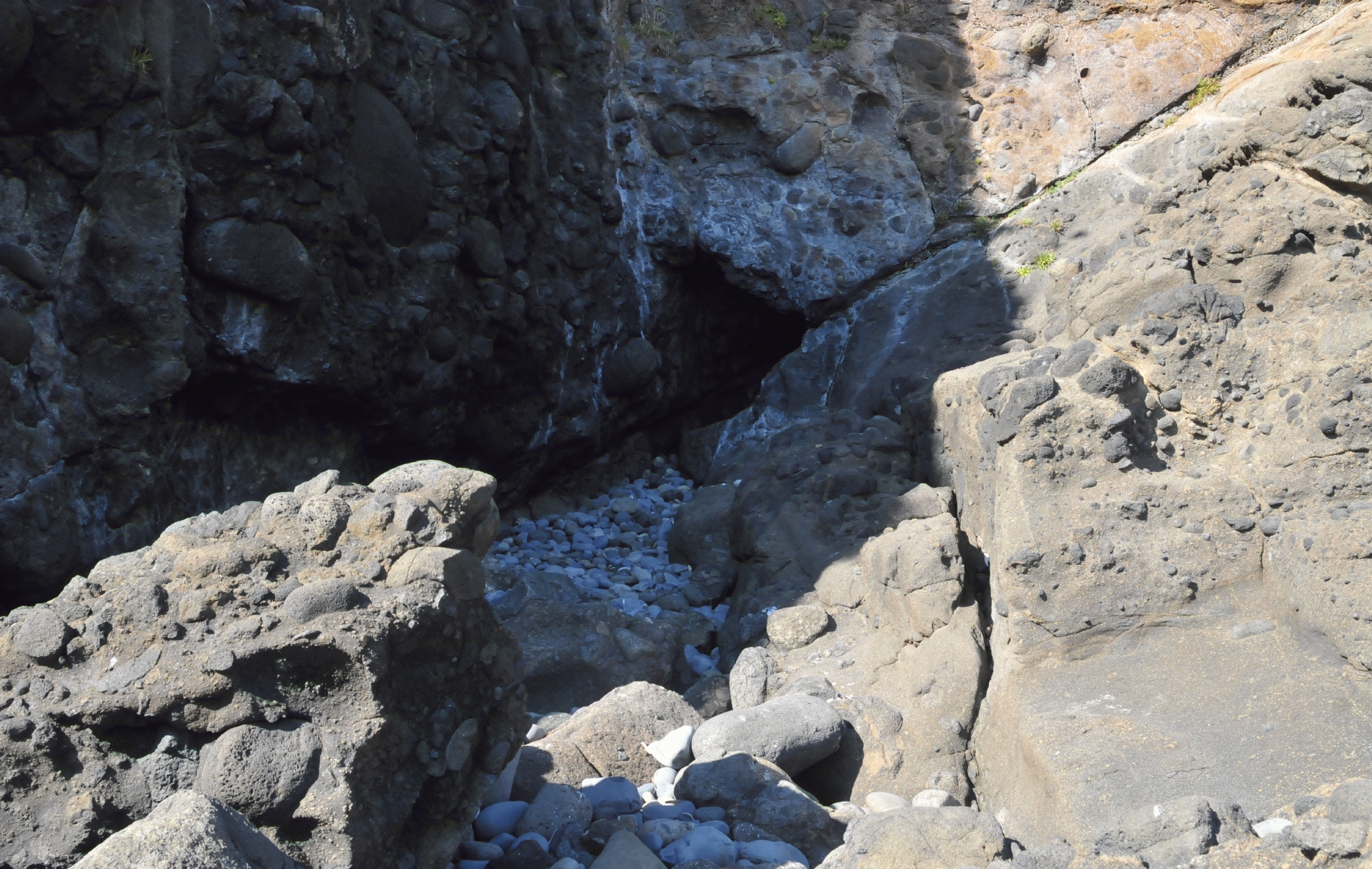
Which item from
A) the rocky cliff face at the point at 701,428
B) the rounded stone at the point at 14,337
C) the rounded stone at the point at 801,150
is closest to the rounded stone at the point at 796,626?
the rocky cliff face at the point at 701,428

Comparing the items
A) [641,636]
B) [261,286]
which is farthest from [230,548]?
[641,636]

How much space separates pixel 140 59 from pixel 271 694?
8.39ft

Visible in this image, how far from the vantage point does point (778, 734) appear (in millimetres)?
3664

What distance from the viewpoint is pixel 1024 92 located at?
23.5 feet

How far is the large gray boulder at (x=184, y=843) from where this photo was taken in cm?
183

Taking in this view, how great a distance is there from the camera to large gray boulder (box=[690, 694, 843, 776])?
359cm

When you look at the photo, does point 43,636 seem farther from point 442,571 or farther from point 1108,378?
point 1108,378

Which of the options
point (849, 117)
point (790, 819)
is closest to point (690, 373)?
point (849, 117)

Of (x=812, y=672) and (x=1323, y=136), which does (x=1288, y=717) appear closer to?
(x=812, y=672)

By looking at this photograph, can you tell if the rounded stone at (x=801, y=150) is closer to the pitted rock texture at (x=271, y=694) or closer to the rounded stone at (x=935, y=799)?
the rounded stone at (x=935, y=799)

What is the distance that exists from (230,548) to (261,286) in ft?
7.04

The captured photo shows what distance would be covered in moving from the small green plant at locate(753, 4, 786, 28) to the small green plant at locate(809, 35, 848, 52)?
9.5 inches

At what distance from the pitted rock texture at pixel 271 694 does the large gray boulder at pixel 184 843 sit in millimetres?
108

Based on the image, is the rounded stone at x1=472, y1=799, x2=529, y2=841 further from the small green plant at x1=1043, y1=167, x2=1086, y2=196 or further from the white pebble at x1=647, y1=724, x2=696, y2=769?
the small green plant at x1=1043, y1=167, x2=1086, y2=196
